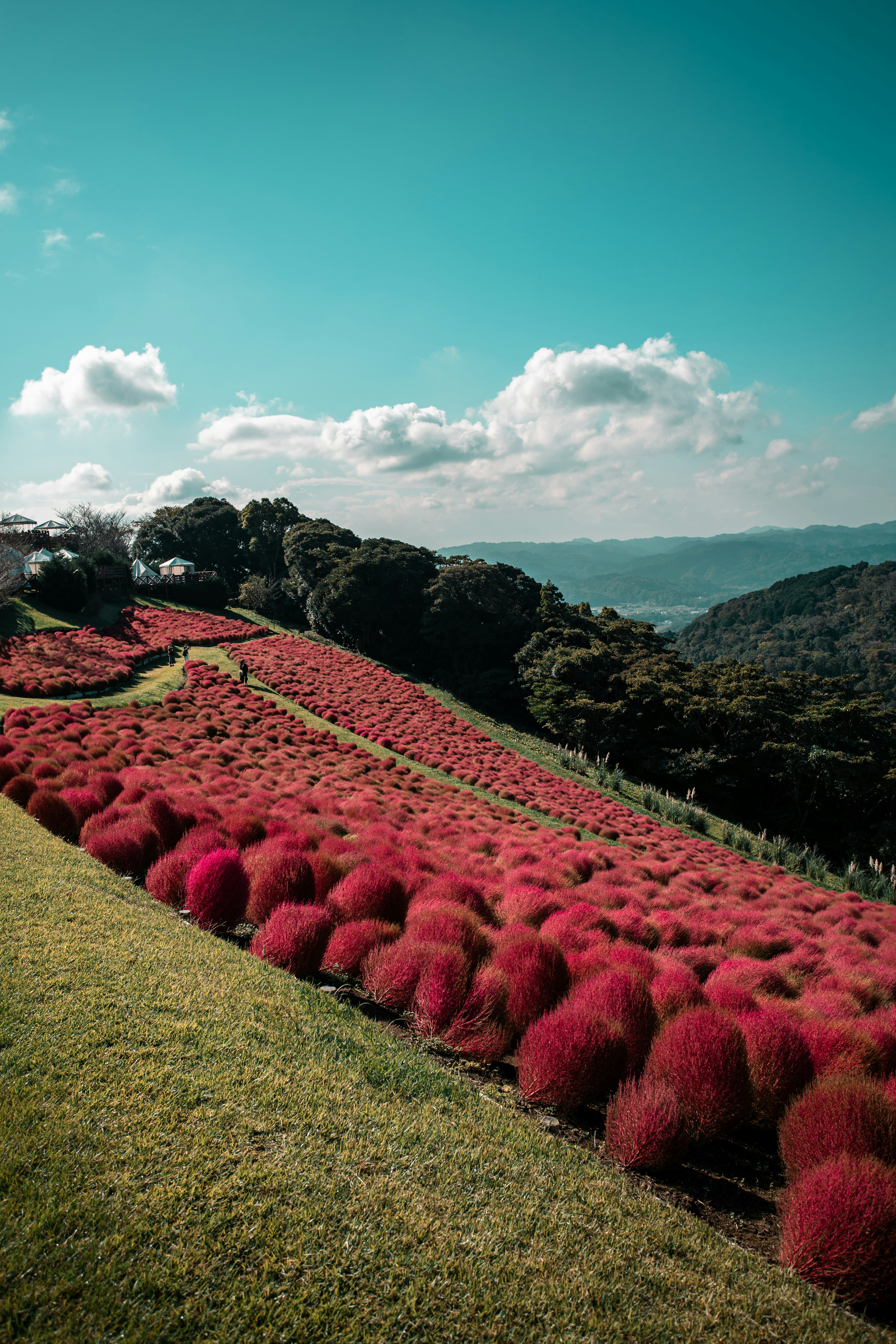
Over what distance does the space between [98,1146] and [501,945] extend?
376cm

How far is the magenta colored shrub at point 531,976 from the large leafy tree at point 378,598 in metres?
47.5

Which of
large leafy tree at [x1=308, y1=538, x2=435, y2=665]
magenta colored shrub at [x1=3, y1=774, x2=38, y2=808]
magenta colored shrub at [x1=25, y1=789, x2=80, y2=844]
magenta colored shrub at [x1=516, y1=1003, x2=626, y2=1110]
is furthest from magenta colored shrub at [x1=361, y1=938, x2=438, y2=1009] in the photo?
large leafy tree at [x1=308, y1=538, x2=435, y2=665]

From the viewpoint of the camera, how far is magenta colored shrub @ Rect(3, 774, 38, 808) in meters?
9.10

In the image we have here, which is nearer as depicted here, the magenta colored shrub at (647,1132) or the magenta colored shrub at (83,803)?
the magenta colored shrub at (647,1132)

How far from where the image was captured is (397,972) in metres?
5.37

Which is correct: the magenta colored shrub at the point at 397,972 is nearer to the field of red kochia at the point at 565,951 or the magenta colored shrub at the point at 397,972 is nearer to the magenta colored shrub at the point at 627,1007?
the field of red kochia at the point at 565,951

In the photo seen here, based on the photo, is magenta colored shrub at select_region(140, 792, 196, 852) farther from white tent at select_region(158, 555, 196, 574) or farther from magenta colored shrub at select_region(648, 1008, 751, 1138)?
white tent at select_region(158, 555, 196, 574)

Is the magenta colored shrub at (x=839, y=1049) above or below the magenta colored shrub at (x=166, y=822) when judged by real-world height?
below

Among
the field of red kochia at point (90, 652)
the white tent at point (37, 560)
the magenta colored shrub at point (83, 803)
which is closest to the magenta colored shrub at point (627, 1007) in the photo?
the magenta colored shrub at point (83, 803)

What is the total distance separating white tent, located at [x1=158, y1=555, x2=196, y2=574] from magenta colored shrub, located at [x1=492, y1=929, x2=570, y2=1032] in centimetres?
5393

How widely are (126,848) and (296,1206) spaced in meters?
6.04

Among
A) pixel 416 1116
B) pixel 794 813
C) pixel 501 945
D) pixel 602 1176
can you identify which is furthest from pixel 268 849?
pixel 794 813

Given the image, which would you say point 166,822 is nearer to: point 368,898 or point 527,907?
point 368,898

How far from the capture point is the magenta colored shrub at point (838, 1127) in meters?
3.52
